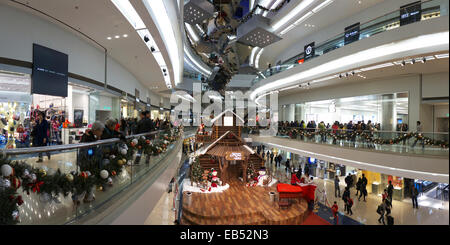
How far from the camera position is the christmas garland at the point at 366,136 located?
889 millimetres

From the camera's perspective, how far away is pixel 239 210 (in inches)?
456

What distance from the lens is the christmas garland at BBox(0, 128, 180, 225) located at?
194 centimetres

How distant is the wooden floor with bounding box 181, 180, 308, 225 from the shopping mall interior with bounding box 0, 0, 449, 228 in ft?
0.34

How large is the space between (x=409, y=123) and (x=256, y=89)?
20.9 metres

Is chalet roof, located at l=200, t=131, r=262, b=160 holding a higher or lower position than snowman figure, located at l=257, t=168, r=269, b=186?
higher

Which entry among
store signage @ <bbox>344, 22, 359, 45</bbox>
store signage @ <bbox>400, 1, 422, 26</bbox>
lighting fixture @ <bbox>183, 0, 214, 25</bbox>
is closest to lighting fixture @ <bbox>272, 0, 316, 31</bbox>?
store signage @ <bbox>344, 22, 359, 45</bbox>

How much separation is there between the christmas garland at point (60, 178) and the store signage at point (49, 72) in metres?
4.43

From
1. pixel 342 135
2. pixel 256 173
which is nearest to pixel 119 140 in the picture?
pixel 342 135

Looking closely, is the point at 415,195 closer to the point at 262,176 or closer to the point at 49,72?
the point at 49,72

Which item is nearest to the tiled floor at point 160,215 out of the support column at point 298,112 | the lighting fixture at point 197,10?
the lighting fixture at point 197,10

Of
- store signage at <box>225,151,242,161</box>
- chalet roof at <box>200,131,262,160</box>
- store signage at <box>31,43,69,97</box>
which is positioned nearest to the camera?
store signage at <box>31,43,69,97</box>

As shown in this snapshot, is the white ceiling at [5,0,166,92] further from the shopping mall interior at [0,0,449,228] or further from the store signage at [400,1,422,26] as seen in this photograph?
the store signage at [400,1,422,26]

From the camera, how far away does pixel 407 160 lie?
3.90 ft
